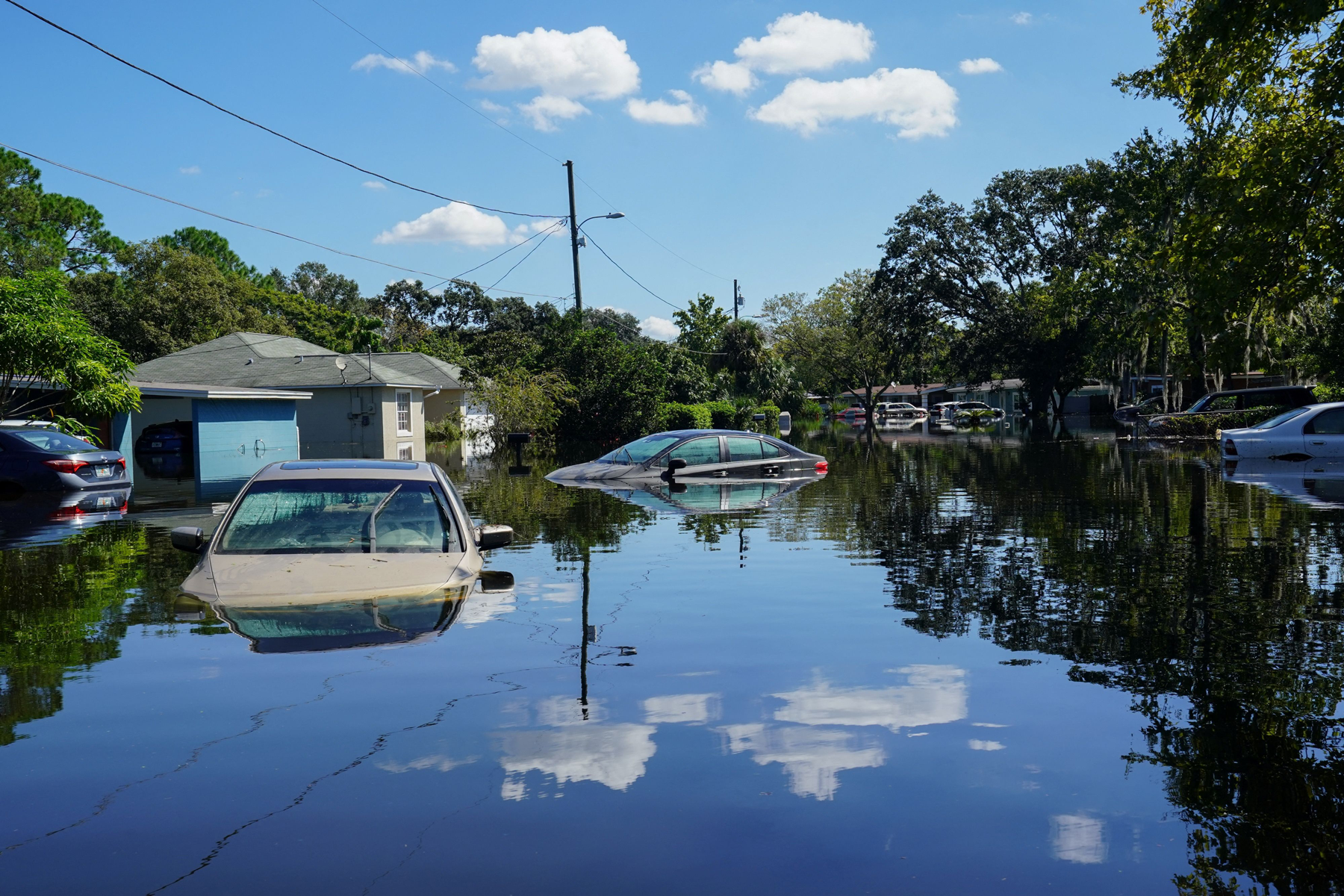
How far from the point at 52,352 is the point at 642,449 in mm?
12266

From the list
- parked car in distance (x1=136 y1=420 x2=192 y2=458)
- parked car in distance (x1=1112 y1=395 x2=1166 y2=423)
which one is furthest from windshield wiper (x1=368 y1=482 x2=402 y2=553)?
parked car in distance (x1=1112 y1=395 x2=1166 y2=423)

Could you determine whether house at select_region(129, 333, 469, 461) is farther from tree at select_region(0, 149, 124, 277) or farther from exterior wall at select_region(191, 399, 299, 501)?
tree at select_region(0, 149, 124, 277)

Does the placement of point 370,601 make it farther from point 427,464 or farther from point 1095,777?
point 1095,777

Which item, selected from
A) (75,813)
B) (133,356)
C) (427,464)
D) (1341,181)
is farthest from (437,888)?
(133,356)

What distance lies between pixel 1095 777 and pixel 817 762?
4.21 feet

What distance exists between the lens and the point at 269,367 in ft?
145

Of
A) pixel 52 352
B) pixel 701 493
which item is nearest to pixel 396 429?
pixel 52 352

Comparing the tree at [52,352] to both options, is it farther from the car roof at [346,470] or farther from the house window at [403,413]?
the house window at [403,413]

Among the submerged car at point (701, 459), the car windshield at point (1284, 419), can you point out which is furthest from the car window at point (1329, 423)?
the submerged car at point (701, 459)

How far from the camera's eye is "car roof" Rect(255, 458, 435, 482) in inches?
365

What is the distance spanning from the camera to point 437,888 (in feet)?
13.4

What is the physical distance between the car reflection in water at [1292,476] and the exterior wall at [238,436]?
70.0 ft

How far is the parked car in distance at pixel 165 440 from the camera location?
36031 mm

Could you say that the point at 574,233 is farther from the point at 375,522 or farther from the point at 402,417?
the point at 375,522
